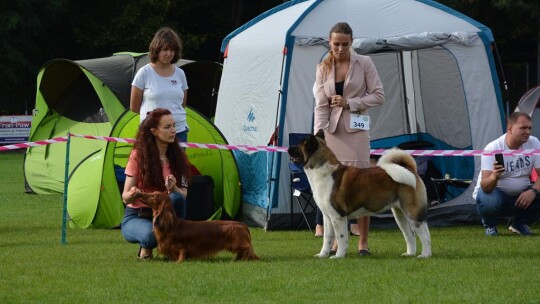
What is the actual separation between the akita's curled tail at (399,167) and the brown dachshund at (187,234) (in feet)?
3.56

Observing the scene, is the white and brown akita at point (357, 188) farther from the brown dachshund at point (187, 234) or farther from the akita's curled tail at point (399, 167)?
the brown dachshund at point (187, 234)

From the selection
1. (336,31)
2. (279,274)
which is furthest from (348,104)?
(279,274)

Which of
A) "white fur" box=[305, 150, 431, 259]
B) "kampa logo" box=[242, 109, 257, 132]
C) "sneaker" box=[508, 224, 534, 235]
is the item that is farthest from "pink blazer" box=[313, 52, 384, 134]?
Result: "kampa logo" box=[242, 109, 257, 132]

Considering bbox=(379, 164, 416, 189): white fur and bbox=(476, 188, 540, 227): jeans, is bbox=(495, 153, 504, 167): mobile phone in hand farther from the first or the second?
bbox=(379, 164, 416, 189): white fur

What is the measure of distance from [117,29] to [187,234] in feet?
80.6

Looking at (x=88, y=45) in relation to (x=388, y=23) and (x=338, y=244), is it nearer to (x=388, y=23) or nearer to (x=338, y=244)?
(x=388, y=23)

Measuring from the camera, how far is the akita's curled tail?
7.11 meters

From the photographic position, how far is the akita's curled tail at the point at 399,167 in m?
7.11

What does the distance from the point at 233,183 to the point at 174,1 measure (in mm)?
22569

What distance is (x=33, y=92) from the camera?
31.6 metres

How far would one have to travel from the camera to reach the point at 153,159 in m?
7.14

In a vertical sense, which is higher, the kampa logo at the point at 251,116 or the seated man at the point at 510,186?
the kampa logo at the point at 251,116

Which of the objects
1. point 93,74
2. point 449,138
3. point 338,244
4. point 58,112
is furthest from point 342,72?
point 58,112

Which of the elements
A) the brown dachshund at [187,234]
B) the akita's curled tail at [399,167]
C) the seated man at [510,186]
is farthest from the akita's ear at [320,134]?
the seated man at [510,186]
